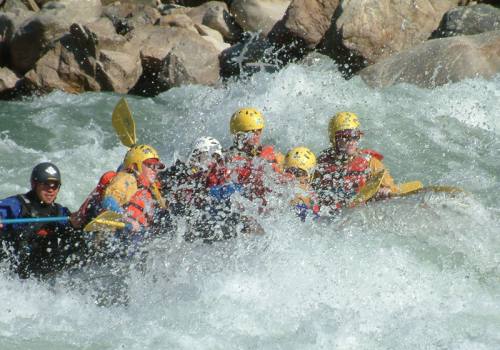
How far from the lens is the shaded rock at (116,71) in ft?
39.5

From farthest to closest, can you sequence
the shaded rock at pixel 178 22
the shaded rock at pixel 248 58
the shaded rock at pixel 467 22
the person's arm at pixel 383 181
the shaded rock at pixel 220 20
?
the shaded rock at pixel 220 20 → the shaded rock at pixel 178 22 → the shaded rock at pixel 248 58 → the shaded rock at pixel 467 22 → the person's arm at pixel 383 181

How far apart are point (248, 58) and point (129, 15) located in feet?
9.04

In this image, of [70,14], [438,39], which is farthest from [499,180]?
[70,14]

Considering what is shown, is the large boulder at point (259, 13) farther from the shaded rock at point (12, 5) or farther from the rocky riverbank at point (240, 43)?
the shaded rock at point (12, 5)

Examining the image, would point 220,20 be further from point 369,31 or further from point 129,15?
point 369,31

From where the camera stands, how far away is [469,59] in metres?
10.6

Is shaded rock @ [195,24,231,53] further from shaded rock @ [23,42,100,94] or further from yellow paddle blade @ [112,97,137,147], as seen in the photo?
yellow paddle blade @ [112,97,137,147]

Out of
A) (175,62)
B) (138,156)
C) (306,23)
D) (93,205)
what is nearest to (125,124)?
(138,156)

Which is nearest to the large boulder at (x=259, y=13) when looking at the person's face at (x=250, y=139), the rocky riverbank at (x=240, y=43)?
the rocky riverbank at (x=240, y=43)

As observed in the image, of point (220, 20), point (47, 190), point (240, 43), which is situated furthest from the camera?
point (220, 20)

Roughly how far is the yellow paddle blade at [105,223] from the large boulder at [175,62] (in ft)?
21.1

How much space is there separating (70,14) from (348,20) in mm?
4609

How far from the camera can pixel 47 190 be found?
6133 millimetres

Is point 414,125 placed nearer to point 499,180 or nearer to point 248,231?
point 499,180
